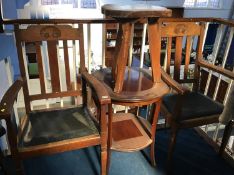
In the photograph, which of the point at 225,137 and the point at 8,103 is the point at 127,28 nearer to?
the point at 8,103

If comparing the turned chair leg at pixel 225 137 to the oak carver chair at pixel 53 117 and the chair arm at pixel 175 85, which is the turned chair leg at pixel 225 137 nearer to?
the chair arm at pixel 175 85

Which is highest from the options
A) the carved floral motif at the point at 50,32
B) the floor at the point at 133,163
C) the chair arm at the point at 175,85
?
the carved floral motif at the point at 50,32

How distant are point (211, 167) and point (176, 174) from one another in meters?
0.31

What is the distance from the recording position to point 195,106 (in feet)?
5.78

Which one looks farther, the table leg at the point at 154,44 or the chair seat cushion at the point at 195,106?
the chair seat cushion at the point at 195,106

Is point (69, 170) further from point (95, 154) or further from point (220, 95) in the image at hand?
point (220, 95)

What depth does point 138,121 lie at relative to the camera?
1.94 meters

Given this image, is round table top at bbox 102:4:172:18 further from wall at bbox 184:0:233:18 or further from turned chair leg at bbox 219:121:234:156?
wall at bbox 184:0:233:18

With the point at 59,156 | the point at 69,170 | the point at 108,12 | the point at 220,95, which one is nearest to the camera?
the point at 108,12

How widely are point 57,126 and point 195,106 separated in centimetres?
101

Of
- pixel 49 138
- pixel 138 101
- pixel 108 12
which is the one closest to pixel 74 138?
pixel 49 138

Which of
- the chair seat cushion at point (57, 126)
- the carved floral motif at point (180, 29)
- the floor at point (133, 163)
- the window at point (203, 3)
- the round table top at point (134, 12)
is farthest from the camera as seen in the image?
the window at point (203, 3)

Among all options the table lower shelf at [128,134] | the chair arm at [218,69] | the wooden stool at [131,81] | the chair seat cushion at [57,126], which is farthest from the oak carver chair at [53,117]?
the chair arm at [218,69]

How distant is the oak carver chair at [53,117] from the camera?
4.28 feet
